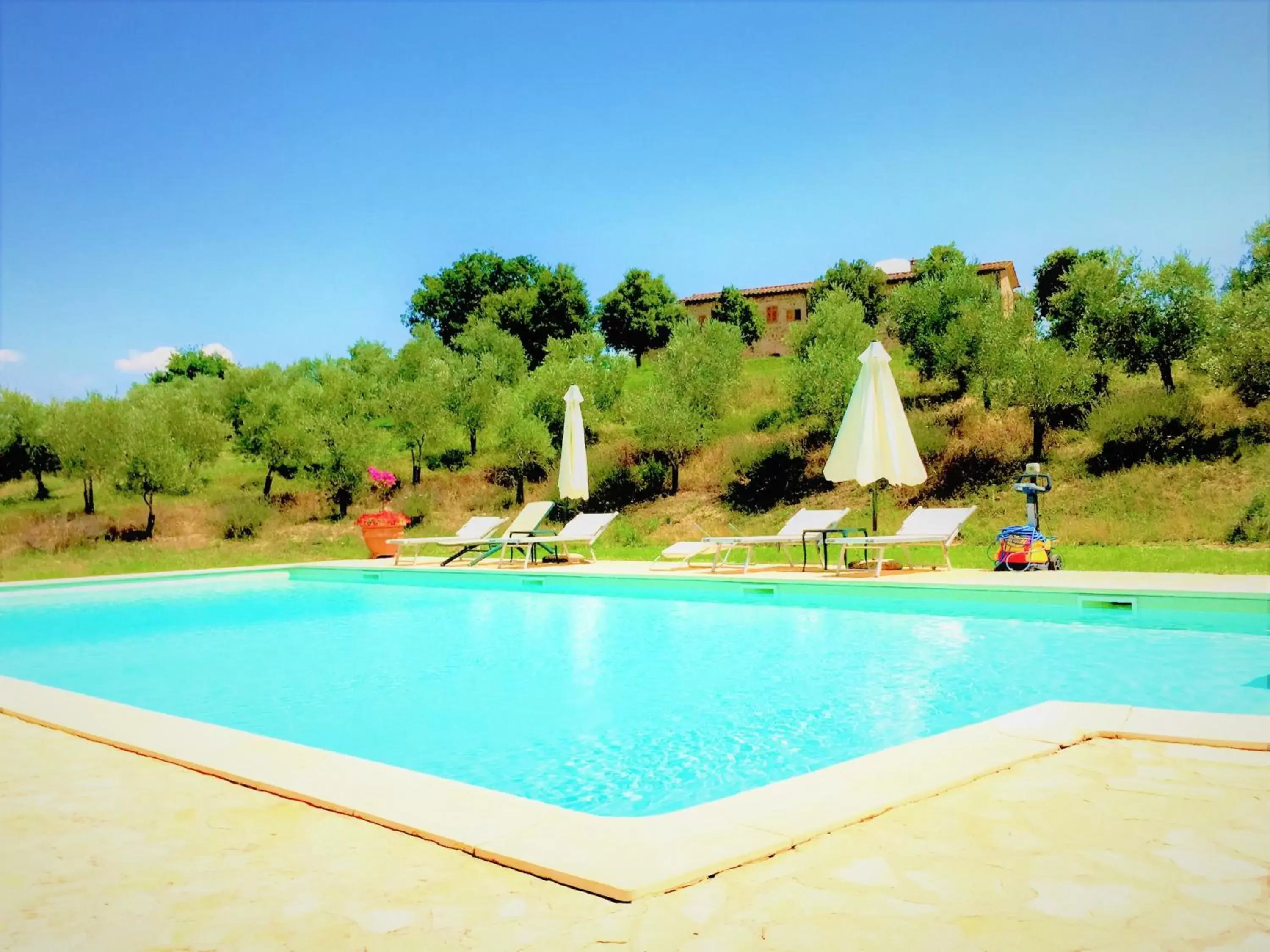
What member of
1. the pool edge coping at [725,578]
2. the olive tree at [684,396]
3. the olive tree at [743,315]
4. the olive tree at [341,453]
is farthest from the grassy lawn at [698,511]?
the olive tree at [743,315]

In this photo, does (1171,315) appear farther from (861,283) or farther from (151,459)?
(861,283)

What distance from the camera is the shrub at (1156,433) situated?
55.1 ft

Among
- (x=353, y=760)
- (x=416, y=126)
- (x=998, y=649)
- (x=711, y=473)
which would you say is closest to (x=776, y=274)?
(x=711, y=473)

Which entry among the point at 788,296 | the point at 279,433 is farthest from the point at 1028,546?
the point at 788,296

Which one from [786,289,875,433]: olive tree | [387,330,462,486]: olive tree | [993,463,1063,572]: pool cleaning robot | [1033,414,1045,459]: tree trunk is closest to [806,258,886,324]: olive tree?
[786,289,875,433]: olive tree

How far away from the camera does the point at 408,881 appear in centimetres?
232

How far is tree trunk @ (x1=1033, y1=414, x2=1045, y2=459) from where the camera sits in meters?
18.8

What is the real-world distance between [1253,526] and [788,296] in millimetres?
39033

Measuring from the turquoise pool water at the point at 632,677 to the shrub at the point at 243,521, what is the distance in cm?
1076

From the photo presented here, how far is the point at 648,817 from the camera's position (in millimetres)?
2936

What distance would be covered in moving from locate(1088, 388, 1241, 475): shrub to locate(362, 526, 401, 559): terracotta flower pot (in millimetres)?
14689

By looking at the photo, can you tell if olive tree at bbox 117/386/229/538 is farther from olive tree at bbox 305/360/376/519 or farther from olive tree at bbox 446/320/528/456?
olive tree at bbox 446/320/528/456

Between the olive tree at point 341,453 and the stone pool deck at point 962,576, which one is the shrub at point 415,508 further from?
the stone pool deck at point 962,576

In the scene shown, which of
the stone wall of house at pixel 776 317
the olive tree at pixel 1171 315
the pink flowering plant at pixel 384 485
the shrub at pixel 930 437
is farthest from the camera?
the stone wall of house at pixel 776 317
